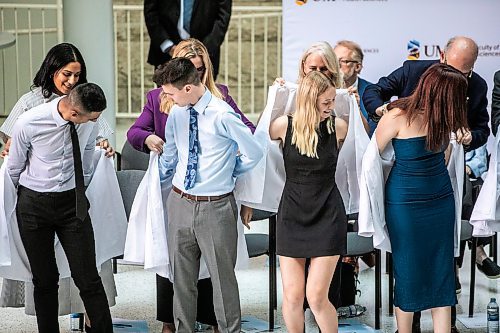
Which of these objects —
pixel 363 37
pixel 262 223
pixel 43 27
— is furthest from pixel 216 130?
pixel 43 27

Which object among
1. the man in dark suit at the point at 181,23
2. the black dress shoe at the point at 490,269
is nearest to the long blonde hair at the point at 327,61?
the black dress shoe at the point at 490,269

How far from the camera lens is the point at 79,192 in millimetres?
5176

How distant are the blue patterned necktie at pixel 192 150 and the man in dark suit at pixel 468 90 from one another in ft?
4.01

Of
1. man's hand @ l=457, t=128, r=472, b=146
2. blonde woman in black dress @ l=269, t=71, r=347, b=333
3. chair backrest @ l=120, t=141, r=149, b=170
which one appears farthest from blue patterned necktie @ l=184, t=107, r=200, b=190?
chair backrest @ l=120, t=141, r=149, b=170

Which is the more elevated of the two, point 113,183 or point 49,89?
point 49,89

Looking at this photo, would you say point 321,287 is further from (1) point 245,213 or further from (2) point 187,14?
(2) point 187,14

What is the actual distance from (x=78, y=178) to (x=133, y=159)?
179cm

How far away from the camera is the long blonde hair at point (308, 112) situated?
16.9 feet

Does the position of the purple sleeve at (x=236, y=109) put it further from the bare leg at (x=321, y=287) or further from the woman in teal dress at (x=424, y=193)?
the bare leg at (x=321, y=287)

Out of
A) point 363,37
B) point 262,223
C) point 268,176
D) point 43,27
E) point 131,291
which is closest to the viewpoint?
point 268,176

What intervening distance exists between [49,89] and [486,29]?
12.4 feet

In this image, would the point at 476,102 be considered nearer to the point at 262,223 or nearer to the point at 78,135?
the point at 78,135

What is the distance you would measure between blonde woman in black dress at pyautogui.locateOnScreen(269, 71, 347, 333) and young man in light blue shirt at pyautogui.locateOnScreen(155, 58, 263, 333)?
226mm

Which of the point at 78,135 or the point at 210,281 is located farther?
the point at 210,281
